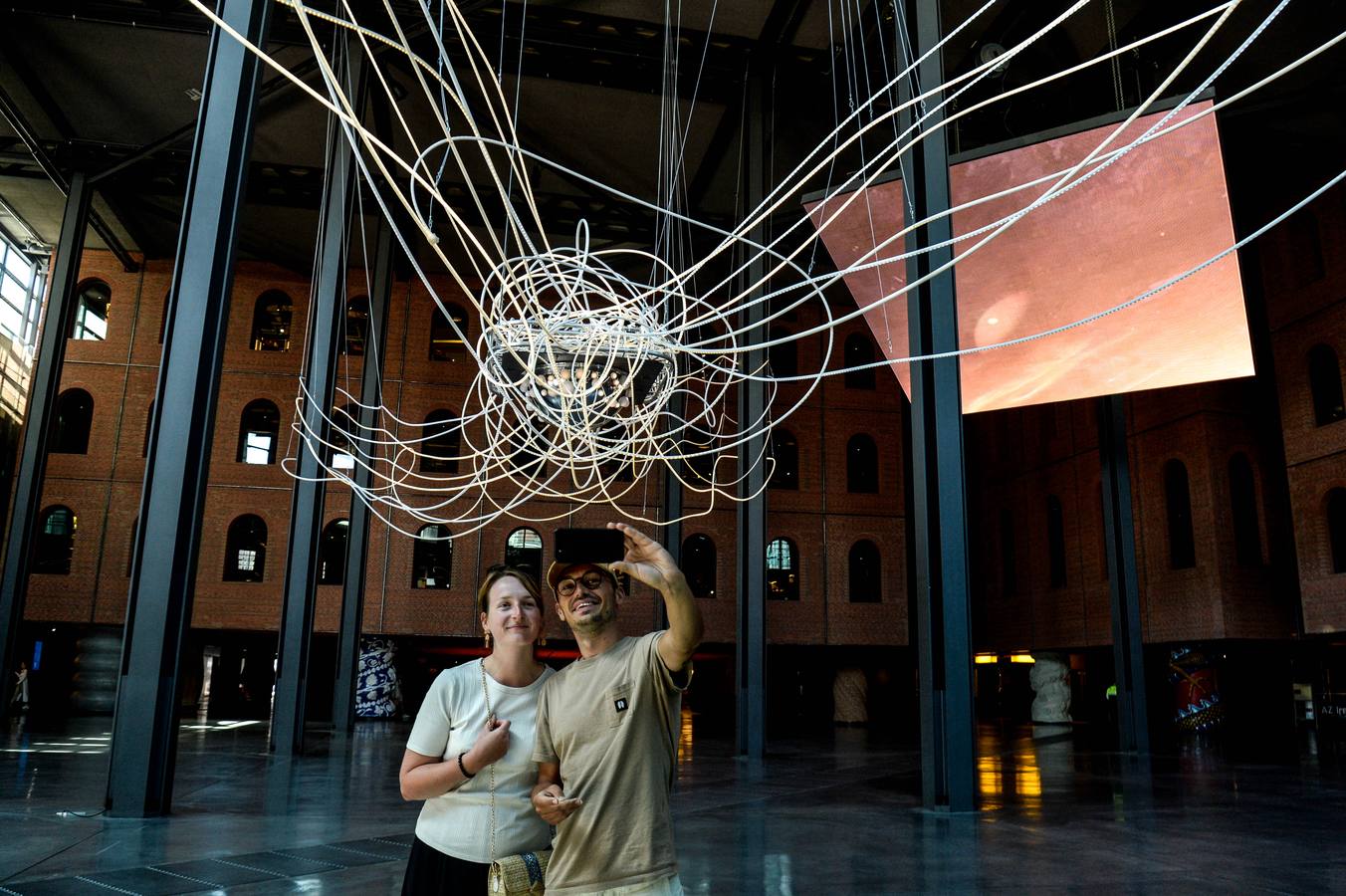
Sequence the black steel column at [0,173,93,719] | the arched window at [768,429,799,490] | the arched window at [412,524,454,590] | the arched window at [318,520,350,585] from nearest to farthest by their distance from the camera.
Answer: the black steel column at [0,173,93,719] → the arched window at [412,524,454,590] → the arched window at [318,520,350,585] → the arched window at [768,429,799,490]

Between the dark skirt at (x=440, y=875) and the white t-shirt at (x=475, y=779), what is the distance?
0.02 m

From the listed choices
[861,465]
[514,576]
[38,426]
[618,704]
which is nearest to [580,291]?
[514,576]

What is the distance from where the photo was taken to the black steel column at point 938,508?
720cm

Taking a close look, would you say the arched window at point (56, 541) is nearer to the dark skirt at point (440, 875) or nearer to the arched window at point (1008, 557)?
the dark skirt at point (440, 875)

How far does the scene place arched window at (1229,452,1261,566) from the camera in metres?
18.8

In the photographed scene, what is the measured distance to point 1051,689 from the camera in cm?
2377

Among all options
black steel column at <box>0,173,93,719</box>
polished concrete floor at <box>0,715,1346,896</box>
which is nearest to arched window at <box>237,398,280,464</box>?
black steel column at <box>0,173,93,719</box>

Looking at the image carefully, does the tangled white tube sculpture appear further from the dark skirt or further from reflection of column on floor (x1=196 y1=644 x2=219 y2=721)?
reflection of column on floor (x1=196 y1=644 x2=219 y2=721)

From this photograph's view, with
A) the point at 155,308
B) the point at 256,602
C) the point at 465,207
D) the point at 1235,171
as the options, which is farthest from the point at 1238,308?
the point at 155,308

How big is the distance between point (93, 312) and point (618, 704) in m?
23.7

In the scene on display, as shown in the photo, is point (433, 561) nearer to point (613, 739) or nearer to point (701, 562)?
point (701, 562)

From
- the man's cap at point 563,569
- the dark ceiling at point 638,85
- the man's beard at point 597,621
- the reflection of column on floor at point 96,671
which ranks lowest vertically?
the reflection of column on floor at point 96,671

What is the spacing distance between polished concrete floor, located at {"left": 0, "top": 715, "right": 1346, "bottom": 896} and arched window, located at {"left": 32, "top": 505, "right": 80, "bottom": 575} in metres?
9.94

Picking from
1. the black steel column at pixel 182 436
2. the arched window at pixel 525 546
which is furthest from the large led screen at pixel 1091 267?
the arched window at pixel 525 546
